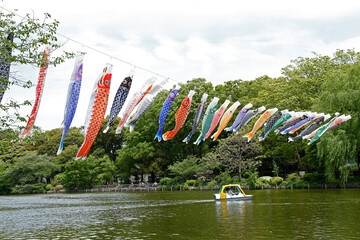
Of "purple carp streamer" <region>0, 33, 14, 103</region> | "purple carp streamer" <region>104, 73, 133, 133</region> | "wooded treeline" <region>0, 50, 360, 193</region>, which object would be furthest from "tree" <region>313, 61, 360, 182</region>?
"purple carp streamer" <region>0, 33, 14, 103</region>

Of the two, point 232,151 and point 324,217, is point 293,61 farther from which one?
point 324,217

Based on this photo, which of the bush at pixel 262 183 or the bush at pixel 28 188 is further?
the bush at pixel 28 188

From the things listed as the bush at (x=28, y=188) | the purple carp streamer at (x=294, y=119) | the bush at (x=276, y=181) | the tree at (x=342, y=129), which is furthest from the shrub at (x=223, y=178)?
the bush at (x=28, y=188)

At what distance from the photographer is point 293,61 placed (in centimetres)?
3912

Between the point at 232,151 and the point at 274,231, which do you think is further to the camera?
the point at 232,151

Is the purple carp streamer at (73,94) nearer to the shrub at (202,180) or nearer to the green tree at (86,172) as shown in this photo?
the shrub at (202,180)

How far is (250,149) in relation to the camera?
1388 inches

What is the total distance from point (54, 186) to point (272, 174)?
31.2m

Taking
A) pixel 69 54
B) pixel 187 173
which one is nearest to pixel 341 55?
pixel 187 173

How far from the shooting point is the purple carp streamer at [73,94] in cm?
1261

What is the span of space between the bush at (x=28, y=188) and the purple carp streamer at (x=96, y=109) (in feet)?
129

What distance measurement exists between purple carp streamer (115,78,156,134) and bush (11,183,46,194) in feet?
124

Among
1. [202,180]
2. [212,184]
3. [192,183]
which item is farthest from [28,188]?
[212,184]

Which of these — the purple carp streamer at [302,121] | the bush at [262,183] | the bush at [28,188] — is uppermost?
the purple carp streamer at [302,121]
